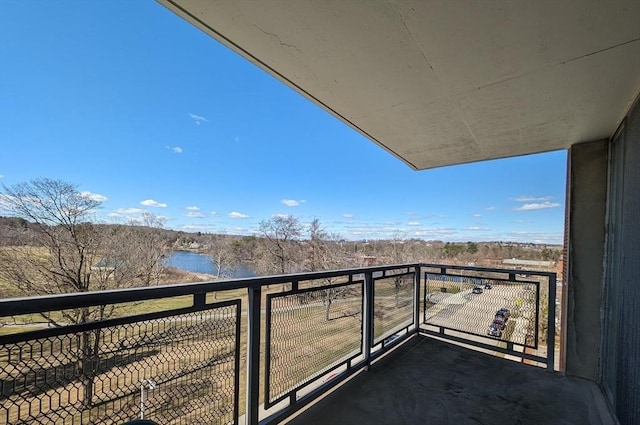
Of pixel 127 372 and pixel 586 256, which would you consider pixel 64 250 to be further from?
pixel 586 256

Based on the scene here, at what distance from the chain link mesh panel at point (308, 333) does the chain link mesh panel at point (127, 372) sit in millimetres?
304

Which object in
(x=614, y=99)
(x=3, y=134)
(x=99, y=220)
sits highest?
(x=3, y=134)

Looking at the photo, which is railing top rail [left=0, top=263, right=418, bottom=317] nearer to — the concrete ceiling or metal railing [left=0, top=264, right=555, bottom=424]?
metal railing [left=0, top=264, right=555, bottom=424]

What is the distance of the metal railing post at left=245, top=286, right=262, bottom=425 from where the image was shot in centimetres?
175

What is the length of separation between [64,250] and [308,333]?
10.7 meters

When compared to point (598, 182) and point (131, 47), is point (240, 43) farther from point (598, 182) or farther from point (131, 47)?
point (131, 47)

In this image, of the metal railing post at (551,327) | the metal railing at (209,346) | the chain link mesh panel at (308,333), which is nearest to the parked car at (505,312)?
the metal railing at (209,346)

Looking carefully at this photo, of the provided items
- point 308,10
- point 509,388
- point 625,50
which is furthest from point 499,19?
point 509,388

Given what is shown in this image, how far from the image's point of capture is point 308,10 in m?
1.29

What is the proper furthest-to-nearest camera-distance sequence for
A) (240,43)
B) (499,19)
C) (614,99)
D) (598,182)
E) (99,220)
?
(99,220) → (598,182) → (614,99) → (240,43) → (499,19)

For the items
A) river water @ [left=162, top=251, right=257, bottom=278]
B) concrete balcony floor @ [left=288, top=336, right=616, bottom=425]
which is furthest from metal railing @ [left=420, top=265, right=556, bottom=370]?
river water @ [left=162, top=251, right=257, bottom=278]

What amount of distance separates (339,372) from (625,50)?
9.96ft

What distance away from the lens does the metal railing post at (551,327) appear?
9.76ft

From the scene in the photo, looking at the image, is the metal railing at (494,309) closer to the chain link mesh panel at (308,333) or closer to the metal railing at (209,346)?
the metal railing at (209,346)
